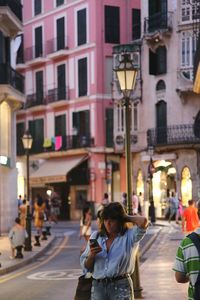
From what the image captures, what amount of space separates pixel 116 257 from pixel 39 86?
166 feet

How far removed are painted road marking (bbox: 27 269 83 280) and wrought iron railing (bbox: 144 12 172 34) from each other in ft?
99.7

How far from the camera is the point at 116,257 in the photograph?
6324 millimetres

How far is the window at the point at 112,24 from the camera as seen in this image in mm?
52094

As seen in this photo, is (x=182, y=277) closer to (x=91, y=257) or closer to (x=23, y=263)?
(x=91, y=257)

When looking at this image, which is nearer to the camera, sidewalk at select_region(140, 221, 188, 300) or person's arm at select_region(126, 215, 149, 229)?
person's arm at select_region(126, 215, 149, 229)

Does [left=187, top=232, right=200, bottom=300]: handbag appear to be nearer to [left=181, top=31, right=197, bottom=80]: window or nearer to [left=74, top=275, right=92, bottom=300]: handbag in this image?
[left=74, top=275, right=92, bottom=300]: handbag

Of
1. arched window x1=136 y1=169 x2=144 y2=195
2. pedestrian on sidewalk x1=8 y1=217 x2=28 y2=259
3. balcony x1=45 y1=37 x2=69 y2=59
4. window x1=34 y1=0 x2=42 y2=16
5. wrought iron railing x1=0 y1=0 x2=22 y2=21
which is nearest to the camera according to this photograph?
pedestrian on sidewalk x1=8 y1=217 x2=28 y2=259

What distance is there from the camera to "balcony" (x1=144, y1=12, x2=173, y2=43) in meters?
46.9

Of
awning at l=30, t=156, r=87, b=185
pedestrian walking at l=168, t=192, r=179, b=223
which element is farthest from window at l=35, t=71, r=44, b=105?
pedestrian walking at l=168, t=192, r=179, b=223

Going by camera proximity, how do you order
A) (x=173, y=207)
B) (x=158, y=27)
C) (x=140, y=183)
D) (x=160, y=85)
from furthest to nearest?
(x=140, y=183) < (x=160, y=85) < (x=158, y=27) < (x=173, y=207)

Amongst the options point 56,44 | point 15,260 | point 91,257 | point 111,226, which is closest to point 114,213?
point 111,226

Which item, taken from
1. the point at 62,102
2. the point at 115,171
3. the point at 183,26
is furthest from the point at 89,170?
the point at 183,26

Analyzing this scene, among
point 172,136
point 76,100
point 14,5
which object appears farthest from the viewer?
point 76,100

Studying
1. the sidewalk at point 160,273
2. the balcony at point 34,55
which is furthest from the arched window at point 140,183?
the sidewalk at point 160,273
